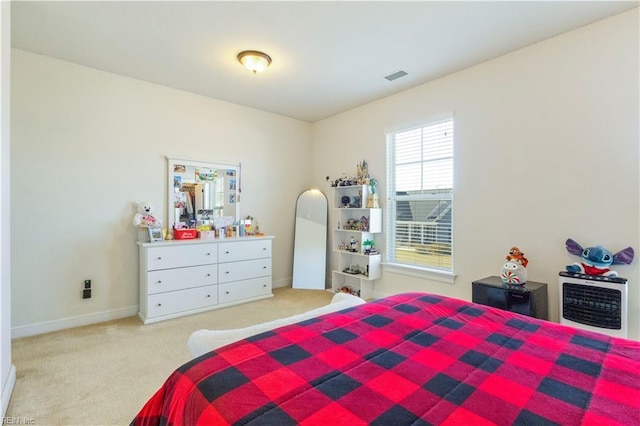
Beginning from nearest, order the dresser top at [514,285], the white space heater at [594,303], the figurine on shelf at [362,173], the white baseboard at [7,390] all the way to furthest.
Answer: the white baseboard at [7,390], the white space heater at [594,303], the dresser top at [514,285], the figurine on shelf at [362,173]

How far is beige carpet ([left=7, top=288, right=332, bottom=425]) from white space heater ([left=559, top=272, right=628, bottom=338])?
105 inches

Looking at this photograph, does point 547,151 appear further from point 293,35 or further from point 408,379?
point 408,379

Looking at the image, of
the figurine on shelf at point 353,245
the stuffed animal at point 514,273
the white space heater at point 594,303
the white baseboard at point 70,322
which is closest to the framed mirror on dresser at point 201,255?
the white baseboard at point 70,322

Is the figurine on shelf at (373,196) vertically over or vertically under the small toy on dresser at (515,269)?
over

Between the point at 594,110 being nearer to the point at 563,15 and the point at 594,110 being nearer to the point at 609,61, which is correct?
the point at 609,61

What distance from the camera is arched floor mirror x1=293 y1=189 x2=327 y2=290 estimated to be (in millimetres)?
4793

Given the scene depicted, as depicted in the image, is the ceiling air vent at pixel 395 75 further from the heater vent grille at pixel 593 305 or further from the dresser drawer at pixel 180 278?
the dresser drawer at pixel 180 278

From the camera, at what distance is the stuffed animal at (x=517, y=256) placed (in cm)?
274

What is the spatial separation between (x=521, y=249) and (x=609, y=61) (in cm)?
166

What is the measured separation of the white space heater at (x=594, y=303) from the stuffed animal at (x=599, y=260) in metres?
0.07

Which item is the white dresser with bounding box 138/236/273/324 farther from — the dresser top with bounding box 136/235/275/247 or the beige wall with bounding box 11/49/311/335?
the beige wall with bounding box 11/49/311/335

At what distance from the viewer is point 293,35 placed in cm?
265

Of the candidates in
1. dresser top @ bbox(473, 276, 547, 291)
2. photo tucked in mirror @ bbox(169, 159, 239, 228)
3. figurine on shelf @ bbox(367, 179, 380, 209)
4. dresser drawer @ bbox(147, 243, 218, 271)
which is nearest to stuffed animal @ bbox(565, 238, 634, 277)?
dresser top @ bbox(473, 276, 547, 291)

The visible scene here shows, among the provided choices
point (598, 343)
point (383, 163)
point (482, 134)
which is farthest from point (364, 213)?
point (598, 343)
